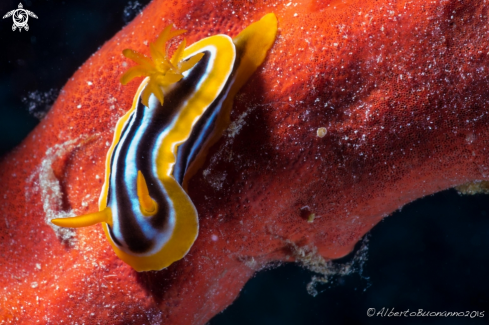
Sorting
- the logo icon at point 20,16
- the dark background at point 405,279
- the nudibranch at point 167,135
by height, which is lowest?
the dark background at point 405,279

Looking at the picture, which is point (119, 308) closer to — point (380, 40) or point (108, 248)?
point (108, 248)

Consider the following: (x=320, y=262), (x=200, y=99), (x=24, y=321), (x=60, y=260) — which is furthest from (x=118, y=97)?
(x=320, y=262)

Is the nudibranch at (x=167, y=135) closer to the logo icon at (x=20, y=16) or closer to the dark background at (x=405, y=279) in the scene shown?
the logo icon at (x=20, y=16)

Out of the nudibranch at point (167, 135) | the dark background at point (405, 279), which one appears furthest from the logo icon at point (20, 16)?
the dark background at point (405, 279)

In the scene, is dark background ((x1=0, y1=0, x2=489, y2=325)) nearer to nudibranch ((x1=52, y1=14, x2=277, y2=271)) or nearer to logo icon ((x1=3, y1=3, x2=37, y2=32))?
nudibranch ((x1=52, y1=14, x2=277, y2=271))

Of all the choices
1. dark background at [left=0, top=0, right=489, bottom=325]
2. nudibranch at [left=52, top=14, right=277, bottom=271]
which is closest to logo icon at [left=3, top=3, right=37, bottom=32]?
nudibranch at [left=52, top=14, right=277, bottom=271]
